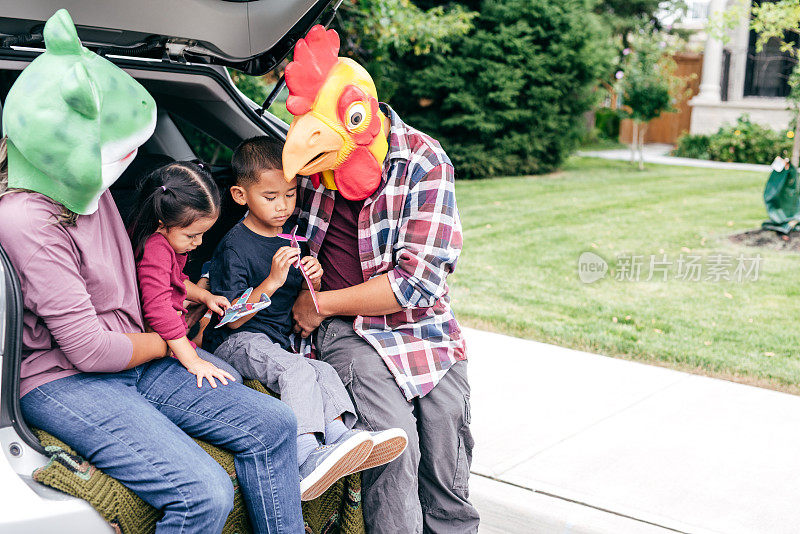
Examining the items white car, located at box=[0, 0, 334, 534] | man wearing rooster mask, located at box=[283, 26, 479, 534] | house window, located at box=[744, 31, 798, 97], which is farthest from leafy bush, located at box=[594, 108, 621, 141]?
man wearing rooster mask, located at box=[283, 26, 479, 534]

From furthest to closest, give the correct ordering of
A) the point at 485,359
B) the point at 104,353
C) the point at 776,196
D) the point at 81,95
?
the point at 776,196
the point at 485,359
the point at 104,353
the point at 81,95

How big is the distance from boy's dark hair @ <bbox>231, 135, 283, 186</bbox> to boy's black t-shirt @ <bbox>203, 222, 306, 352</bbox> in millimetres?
180

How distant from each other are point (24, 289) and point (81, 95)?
0.47 m

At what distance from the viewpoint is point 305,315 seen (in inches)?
104

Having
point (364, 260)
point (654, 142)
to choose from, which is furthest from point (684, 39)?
point (364, 260)

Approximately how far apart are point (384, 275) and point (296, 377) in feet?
1.40

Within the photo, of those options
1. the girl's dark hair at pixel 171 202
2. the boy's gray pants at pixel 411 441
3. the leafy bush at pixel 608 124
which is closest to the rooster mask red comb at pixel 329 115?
the girl's dark hair at pixel 171 202

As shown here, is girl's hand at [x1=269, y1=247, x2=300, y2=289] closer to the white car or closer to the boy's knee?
the boy's knee

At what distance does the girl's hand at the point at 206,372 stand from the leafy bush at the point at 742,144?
15.6 m

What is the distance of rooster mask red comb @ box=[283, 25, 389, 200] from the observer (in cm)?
231

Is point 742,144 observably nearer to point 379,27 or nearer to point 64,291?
point 379,27

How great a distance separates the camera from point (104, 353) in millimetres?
1987

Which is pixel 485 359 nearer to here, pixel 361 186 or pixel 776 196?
pixel 361 186

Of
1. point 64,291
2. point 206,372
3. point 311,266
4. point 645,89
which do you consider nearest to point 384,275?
point 311,266
